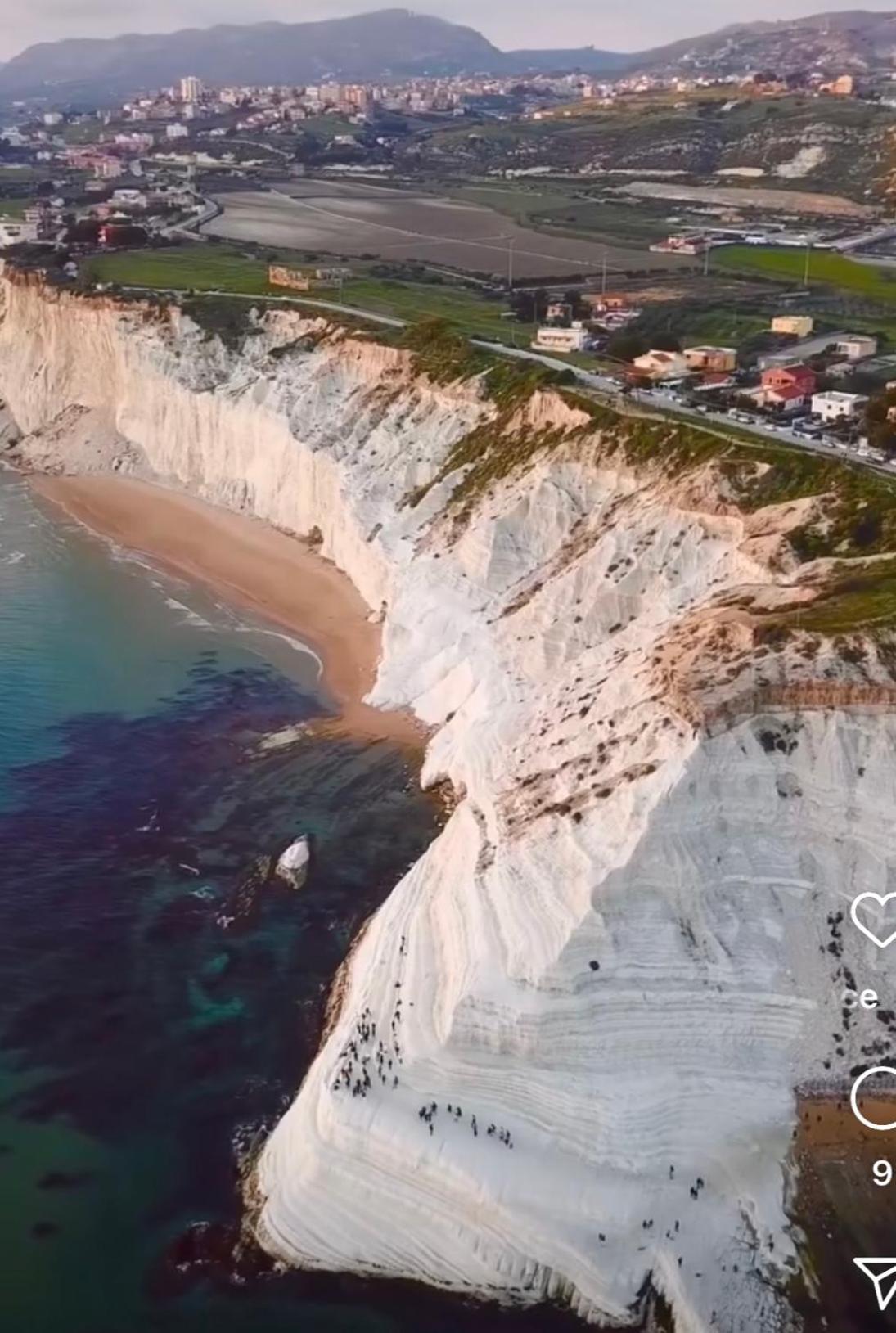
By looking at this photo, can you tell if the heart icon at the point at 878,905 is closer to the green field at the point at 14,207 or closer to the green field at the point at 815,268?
the green field at the point at 815,268

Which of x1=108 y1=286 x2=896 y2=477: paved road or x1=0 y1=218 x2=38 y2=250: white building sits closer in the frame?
x1=108 y1=286 x2=896 y2=477: paved road

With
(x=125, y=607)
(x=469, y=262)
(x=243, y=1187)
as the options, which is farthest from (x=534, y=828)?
(x=469, y=262)

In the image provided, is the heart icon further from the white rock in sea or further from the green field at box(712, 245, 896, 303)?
the green field at box(712, 245, 896, 303)

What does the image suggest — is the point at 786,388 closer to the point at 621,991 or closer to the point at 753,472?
the point at 753,472

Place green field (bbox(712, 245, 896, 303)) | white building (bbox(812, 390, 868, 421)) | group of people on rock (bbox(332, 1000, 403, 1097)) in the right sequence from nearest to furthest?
group of people on rock (bbox(332, 1000, 403, 1097)), white building (bbox(812, 390, 868, 421)), green field (bbox(712, 245, 896, 303))

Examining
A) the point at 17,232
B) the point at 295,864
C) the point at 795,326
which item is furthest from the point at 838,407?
the point at 17,232

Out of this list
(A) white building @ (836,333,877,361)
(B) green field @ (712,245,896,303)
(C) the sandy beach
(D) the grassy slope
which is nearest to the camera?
(D) the grassy slope

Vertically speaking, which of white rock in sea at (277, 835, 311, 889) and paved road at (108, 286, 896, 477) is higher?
paved road at (108, 286, 896, 477)

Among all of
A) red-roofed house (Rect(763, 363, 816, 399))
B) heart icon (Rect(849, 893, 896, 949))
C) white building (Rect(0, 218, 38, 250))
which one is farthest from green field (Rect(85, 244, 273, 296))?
heart icon (Rect(849, 893, 896, 949))
